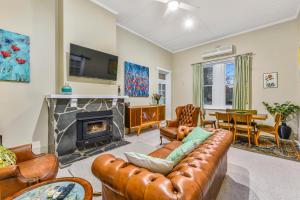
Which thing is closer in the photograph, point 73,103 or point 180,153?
point 180,153

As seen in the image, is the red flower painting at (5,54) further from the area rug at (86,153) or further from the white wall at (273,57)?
the white wall at (273,57)

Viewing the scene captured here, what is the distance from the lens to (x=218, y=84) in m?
5.62

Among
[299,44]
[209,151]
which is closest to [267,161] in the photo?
[209,151]

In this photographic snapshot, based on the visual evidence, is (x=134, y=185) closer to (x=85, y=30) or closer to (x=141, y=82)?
(x=85, y=30)

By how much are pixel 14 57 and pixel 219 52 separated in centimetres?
584

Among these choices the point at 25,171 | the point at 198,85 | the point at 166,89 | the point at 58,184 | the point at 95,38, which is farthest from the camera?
the point at 166,89

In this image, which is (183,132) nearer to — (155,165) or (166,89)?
(155,165)

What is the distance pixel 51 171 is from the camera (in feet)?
5.49

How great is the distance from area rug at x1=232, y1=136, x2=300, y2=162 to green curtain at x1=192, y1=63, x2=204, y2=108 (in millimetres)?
2323

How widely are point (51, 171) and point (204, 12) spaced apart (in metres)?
4.62

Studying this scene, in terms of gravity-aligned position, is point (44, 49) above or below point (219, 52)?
below

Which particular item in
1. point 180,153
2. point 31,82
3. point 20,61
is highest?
point 20,61

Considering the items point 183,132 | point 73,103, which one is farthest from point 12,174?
point 183,132

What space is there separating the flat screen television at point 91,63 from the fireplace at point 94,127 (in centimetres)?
97
